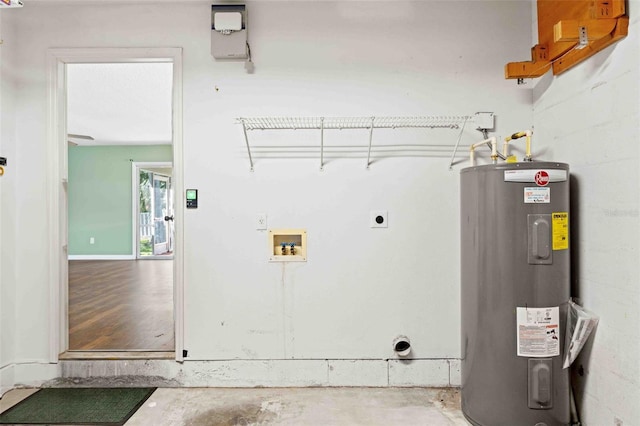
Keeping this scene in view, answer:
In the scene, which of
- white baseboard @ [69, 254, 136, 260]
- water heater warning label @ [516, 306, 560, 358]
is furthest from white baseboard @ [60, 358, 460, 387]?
white baseboard @ [69, 254, 136, 260]

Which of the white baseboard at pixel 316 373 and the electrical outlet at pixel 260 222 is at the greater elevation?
the electrical outlet at pixel 260 222

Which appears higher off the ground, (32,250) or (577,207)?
(577,207)

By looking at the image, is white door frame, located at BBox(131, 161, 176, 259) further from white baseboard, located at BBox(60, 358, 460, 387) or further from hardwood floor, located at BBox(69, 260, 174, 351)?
white baseboard, located at BBox(60, 358, 460, 387)

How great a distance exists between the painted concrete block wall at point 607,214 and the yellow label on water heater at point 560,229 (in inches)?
6.2

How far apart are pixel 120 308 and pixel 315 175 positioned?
2904 millimetres

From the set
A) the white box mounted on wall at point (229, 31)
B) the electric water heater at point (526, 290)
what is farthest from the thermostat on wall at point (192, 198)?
the electric water heater at point (526, 290)

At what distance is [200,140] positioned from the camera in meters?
2.38

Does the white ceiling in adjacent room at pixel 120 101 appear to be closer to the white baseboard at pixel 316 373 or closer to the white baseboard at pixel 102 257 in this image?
the white baseboard at pixel 102 257

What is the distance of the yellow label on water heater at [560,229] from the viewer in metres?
1.77

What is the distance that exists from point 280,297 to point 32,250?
67.1 inches

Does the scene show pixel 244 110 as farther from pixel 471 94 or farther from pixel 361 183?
pixel 471 94

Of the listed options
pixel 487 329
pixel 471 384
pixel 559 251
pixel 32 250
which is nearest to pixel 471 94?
pixel 559 251

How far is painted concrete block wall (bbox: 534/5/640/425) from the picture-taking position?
1582 mm

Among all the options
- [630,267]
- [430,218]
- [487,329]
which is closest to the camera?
[630,267]
